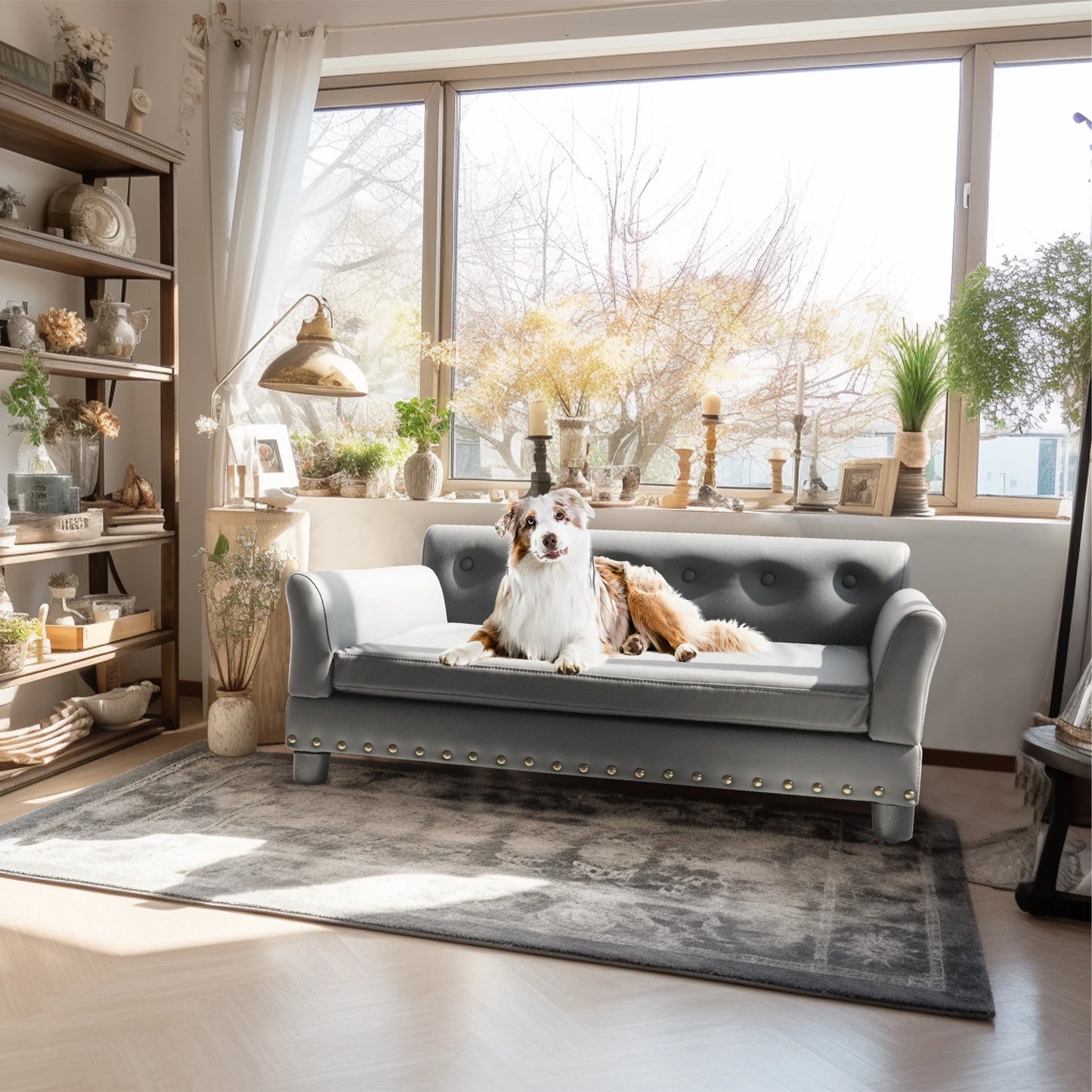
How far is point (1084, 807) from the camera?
3.12 meters

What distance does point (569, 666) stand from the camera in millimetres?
2867

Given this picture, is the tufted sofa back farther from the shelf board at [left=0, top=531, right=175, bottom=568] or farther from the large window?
the shelf board at [left=0, top=531, right=175, bottom=568]

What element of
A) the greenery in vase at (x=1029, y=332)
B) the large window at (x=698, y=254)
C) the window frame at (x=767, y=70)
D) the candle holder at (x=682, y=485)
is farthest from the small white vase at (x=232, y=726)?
the greenery in vase at (x=1029, y=332)

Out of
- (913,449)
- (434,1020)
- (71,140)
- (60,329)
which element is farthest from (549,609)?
(71,140)

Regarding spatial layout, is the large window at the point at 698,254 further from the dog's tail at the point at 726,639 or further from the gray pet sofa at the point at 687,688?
the dog's tail at the point at 726,639

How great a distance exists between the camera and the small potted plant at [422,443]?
400 centimetres

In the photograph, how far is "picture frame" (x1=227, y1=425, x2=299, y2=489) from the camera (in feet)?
12.8

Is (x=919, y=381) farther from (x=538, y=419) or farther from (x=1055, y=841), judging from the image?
(x=1055, y=841)

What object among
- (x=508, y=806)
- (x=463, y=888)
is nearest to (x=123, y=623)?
(x=508, y=806)

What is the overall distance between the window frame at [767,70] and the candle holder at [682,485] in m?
0.25

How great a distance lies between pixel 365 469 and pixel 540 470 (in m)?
0.74

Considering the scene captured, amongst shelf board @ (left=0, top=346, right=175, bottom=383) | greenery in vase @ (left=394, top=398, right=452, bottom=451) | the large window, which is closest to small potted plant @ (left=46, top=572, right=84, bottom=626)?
shelf board @ (left=0, top=346, right=175, bottom=383)

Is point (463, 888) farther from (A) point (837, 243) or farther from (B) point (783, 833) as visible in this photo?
(A) point (837, 243)

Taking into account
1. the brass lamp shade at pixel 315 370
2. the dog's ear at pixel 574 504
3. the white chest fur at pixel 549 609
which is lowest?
the white chest fur at pixel 549 609
